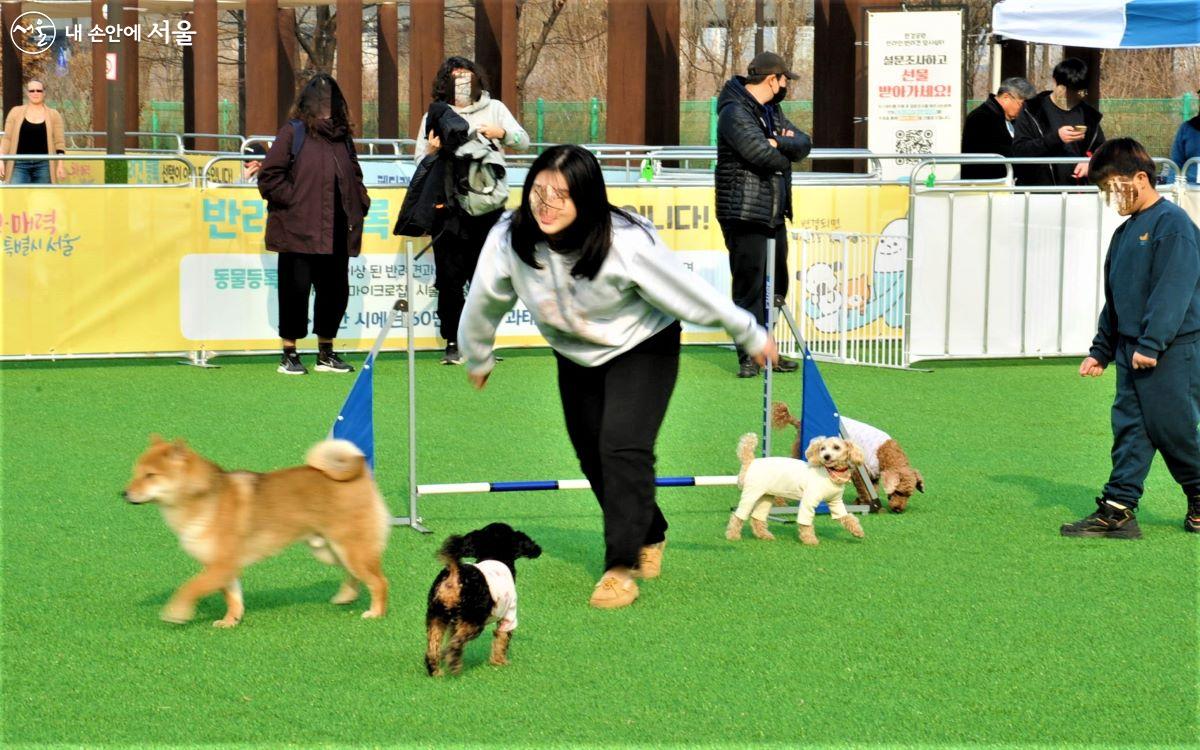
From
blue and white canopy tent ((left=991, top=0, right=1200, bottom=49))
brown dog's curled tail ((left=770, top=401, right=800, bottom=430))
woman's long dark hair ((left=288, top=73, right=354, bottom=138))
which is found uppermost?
blue and white canopy tent ((left=991, top=0, right=1200, bottom=49))

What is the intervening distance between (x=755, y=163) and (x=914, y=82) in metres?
7.74

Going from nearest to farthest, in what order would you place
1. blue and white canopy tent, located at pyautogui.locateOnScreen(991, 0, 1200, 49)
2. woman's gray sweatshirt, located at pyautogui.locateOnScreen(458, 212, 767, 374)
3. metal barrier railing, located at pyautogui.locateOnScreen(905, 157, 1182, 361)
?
woman's gray sweatshirt, located at pyautogui.locateOnScreen(458, 212, 767, 374) < metal barrier railing, located at pyautogui.locateOnScreen(905, 157, 1182, 361) < blue and white canopy tent, located at pyautogui.locateOnScreen(991, 0, 1200, 49)

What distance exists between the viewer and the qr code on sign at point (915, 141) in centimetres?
1766

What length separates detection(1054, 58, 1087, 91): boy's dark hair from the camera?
12.8 metres

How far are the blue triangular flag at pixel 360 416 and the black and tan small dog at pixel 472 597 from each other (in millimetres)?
1611

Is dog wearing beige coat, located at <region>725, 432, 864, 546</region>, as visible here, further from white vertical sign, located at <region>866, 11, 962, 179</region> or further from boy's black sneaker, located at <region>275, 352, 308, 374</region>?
white vertical sign, located at <region>866, 11, 962, 179</region>

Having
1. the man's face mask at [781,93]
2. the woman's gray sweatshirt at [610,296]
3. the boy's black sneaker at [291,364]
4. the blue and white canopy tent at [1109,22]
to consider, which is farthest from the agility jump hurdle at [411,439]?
the blue and white canopy tent at [1109,22]

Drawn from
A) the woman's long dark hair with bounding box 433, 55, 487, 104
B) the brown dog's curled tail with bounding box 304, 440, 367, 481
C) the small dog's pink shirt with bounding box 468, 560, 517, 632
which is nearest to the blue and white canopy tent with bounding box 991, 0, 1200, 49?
the woman's long dark hair with bounding box 433, 55, 487, 104

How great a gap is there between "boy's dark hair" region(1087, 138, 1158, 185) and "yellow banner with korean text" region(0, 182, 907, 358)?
5133 millimetres

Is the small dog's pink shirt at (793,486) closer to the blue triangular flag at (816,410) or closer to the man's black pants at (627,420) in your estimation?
the blue triangular flag at (816,410)

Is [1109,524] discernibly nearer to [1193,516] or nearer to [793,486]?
[1193,516]

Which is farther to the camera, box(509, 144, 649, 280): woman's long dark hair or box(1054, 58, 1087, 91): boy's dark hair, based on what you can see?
box(1054, 58, 1087, 91): boy's dark hair

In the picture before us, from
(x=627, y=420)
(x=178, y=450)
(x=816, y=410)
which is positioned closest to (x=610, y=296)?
(x=627, y=420)

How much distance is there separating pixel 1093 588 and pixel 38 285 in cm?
838
